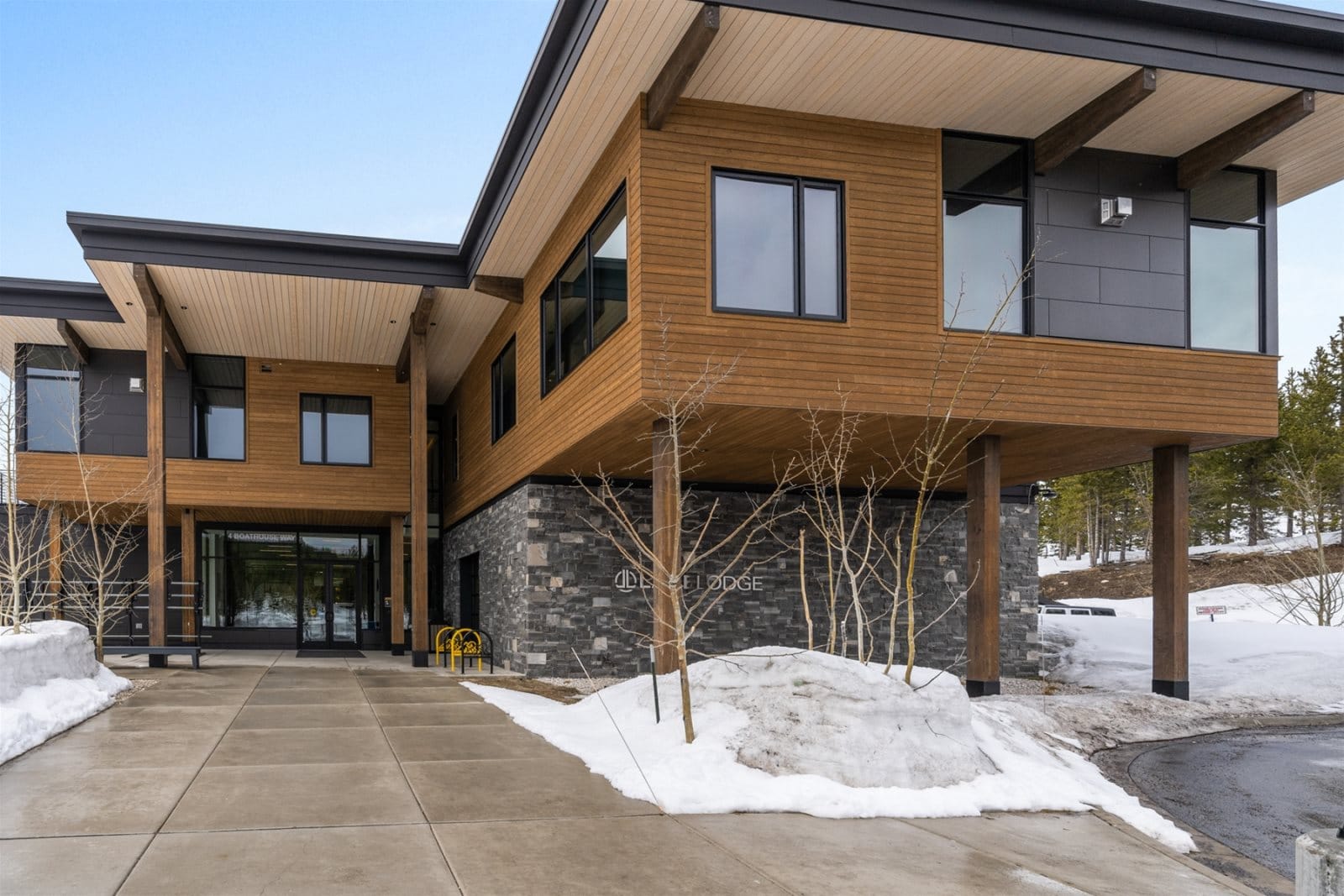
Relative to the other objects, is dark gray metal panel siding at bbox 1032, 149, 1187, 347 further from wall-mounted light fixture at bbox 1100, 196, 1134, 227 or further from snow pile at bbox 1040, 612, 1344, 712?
snow pile at bbox 1040, 612, 1344, 712

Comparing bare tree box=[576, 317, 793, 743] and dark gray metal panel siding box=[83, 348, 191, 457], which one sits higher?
dark gray metal panel siding box=[83, 348, 191, 457]

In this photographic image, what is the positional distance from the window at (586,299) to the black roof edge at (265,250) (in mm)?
2259

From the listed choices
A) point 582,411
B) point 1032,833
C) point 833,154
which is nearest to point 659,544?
point 582,411

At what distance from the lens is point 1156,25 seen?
33.9 feet

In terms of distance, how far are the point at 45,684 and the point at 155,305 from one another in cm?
797

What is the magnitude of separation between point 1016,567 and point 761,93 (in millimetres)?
10051

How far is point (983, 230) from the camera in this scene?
12.1 metres

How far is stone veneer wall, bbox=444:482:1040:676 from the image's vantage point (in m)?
15.4

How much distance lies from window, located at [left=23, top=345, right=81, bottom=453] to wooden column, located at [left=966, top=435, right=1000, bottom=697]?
1636 cm

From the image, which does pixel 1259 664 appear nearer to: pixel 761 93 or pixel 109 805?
pixel 761 93

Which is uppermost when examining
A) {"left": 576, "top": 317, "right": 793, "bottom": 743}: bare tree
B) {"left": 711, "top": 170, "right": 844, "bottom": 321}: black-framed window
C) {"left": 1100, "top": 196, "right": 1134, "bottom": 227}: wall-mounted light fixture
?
{"left": 1100, "top": 196, "right": 1134, "bottom": 227}: wall-mounted light fixture

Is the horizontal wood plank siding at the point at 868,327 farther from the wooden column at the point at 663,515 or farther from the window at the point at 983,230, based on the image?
the wooden column at the point at 663,515

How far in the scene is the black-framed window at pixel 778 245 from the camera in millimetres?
11164

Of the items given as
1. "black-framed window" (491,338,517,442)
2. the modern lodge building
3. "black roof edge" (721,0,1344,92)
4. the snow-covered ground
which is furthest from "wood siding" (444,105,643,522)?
the snow-covered ground
